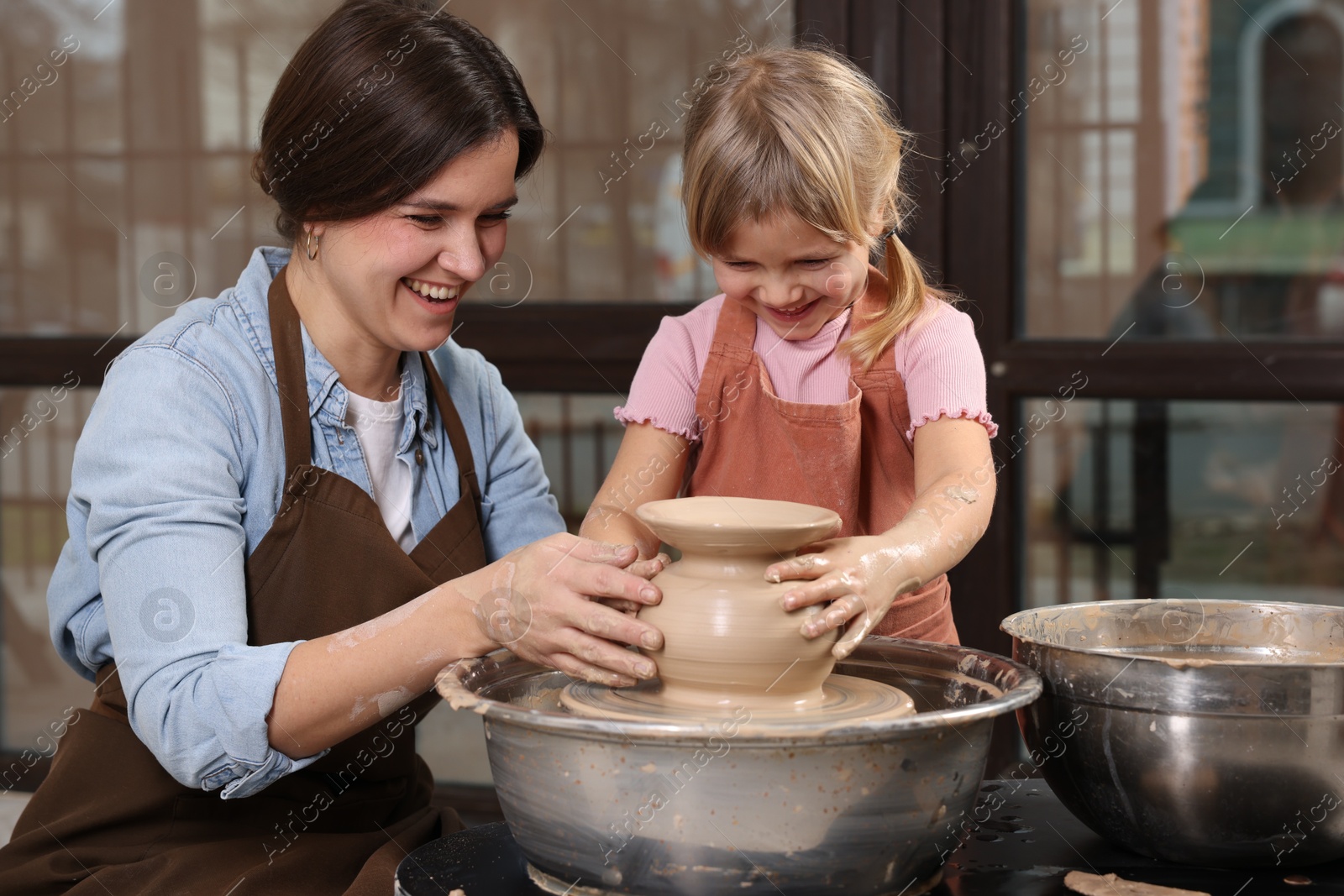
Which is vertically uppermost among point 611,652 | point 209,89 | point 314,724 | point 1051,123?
point 209,89

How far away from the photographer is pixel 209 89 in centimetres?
316

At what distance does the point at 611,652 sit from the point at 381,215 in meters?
0.68

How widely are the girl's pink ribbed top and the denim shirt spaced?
0.32 m

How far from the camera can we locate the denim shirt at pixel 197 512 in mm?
1342

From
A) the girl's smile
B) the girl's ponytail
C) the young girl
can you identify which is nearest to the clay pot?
the young girl

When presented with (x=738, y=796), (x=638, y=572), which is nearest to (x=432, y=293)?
(x=638, y=572)

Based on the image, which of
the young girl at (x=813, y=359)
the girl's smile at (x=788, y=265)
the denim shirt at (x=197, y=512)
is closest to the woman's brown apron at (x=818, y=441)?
the young girl at (x=813, y=359)

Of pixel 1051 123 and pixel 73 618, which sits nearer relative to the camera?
pixel 73 618

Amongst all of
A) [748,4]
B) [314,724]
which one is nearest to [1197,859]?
[314,724]

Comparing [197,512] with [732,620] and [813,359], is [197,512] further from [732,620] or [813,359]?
[813,359]

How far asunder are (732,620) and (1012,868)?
376 mm

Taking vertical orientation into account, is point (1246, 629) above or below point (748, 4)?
below

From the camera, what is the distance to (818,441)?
1.70m

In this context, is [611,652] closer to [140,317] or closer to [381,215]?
[381,215]
